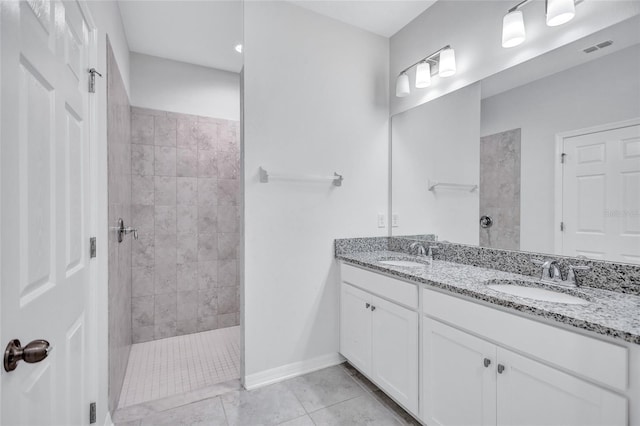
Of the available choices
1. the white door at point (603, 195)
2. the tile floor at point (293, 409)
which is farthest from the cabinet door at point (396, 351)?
the white door at point (603, 195)

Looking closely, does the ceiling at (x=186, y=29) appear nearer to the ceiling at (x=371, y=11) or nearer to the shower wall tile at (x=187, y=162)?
the ceiling at (x=371, y=11)

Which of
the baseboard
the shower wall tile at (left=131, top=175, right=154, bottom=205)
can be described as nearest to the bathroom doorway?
the shower wall tile at (left=131, top=175, right=154, bottom=205)

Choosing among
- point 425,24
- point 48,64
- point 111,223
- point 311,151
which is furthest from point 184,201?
point 425,24

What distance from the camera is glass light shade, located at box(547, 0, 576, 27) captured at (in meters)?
1.40

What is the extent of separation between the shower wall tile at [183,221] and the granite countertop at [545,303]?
1749 millimetres

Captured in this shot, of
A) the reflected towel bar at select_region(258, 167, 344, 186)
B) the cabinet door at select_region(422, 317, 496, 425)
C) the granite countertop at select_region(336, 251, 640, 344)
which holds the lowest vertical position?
the cabinet door at select_region(422, 317, 496, 425)

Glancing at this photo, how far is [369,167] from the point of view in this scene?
2496 mm

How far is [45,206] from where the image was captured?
0.91 m

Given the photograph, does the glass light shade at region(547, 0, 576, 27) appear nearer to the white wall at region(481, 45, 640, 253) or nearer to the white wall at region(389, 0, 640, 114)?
the white wall at region(389, 0, 640, 114)

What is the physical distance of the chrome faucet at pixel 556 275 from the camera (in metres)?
1.41

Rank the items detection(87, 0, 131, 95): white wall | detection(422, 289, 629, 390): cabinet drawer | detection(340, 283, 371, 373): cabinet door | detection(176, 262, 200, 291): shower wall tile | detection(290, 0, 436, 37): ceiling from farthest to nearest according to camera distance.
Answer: detection(176, 262, 200, 291): shower wall tile < detection(290, 0, 436, 37): ceiling < detection(340, 283, 371, 373): cabinet door < detection(87, 0, 131, 95): white wall < detection(422, 289, 629, 390): cabinet drawer

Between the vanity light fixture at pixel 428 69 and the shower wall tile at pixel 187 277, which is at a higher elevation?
the vanity light fixture at pixel 428 69

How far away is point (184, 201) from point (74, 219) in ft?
5.94

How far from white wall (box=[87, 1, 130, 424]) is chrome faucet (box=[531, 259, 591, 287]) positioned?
7.03 ft
